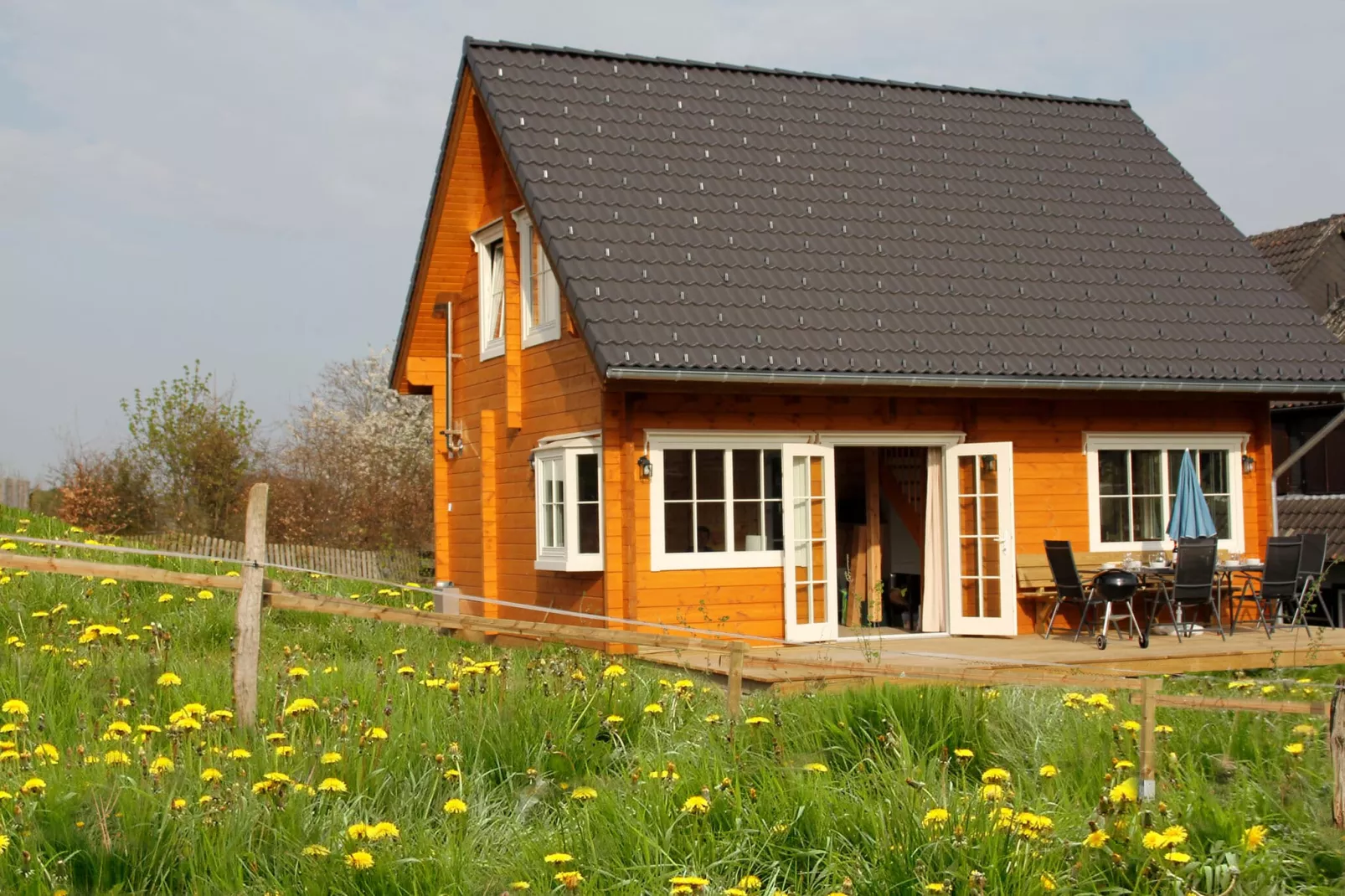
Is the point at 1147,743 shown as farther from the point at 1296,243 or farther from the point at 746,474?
the point at 1296,243

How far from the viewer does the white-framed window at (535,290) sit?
44.3ft

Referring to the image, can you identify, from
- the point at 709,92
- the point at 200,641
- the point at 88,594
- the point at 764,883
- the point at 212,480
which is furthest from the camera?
the point at 212,480

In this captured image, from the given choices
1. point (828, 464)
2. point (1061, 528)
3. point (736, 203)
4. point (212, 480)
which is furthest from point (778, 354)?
point (212, 480)

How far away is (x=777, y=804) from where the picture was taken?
16.6 feet

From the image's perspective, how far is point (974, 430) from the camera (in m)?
13.2

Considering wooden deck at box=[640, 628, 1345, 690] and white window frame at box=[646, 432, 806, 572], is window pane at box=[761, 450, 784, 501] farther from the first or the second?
wooden deck at box=[640, 628, 1345, 690]

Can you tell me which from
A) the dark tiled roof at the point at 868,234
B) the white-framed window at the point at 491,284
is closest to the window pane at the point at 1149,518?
the dark tiled roof at the point at 868,234

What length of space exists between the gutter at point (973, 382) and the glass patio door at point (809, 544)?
739 mm

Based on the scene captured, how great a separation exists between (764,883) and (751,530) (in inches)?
305

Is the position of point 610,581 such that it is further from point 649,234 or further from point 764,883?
point 764,883

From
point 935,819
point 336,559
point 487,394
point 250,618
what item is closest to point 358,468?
point 336,559

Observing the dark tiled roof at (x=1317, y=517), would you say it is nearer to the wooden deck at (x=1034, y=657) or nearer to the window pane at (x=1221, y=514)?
the window pane at (x=1221, y=514)

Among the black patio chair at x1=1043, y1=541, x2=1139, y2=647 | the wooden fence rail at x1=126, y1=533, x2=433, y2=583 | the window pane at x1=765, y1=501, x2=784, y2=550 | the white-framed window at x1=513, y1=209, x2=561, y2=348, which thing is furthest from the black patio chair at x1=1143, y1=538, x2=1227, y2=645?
the wooden fence rail at x1=126, y1=533, x2=433, y2=583

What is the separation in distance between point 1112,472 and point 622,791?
31.4 ft
